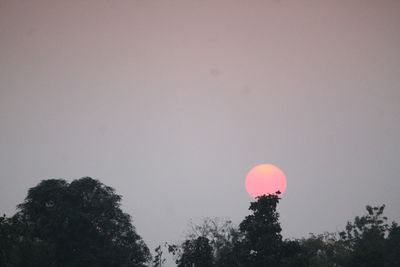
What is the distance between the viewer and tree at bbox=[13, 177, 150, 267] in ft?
192

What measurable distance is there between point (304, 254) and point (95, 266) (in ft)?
100

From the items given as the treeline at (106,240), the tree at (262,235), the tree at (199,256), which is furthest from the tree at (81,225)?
the tree at (262,235)

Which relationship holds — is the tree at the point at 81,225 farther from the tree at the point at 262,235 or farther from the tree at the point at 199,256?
the tree at the point at 262,235

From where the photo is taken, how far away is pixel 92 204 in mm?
62562

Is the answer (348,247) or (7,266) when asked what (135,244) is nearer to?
(7,266)

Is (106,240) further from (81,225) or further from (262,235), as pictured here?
(262,235)

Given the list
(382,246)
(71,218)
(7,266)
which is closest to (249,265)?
(7,266)

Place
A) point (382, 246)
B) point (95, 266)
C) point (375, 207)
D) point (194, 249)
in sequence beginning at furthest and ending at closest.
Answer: point (375, 207) → point (382, 246) → point (95, 266) → point (194, 249)

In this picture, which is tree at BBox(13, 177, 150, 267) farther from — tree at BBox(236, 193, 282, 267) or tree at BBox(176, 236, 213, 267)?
tree at BBox(236, 193, 282, 267)

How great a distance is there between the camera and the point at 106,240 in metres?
61.9

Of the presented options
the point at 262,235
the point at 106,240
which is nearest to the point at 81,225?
the point at 106,240

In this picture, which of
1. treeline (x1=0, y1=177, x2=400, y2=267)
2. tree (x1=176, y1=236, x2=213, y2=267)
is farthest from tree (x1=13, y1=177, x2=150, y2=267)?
tree (x1=176, y1=236, x2=213, y2=267)

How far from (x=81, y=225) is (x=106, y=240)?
485cm

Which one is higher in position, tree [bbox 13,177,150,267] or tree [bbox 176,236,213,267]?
tree [bbox 13,177,150,267]
